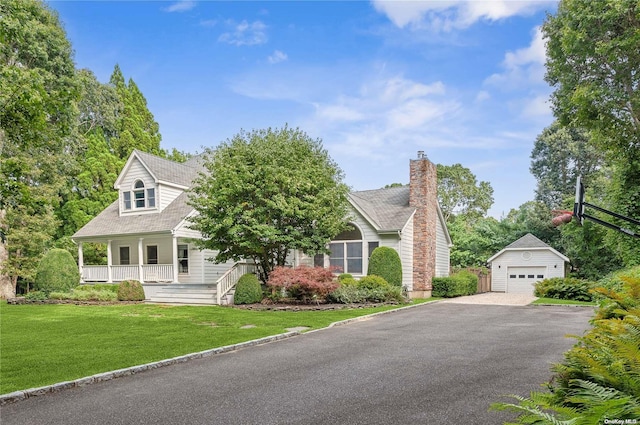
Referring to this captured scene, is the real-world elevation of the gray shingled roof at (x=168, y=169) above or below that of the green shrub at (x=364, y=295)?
above

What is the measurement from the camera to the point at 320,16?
40.3 feet

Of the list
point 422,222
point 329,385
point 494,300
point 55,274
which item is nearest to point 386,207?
point 422,222

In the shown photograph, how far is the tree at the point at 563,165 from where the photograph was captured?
32719 mm

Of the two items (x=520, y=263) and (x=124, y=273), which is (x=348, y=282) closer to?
(x=124, y=273)

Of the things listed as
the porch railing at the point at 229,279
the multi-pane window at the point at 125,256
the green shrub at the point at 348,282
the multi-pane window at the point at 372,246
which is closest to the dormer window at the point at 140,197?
the multi-pane window at the point at 125,256

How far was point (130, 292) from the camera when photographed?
18219 mm

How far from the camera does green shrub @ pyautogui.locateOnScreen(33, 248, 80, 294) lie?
63.0 feet

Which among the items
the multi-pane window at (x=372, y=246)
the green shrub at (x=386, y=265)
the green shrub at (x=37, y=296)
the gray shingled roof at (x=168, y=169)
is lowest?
the green shrub at (x=37, y=296)

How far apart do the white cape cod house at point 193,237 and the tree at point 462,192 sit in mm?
22524

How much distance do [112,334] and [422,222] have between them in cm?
1479

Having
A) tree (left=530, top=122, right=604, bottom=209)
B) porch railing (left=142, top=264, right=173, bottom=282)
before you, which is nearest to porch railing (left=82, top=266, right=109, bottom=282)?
porch railing (left=142, top=264, right=173, bottom=282)

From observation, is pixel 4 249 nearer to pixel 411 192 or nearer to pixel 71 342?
pixel 71 342

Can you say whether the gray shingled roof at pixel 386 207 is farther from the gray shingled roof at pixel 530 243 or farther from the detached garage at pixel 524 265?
the gray shingled roof at pixel 530 243

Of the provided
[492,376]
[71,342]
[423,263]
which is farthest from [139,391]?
[423,263]
